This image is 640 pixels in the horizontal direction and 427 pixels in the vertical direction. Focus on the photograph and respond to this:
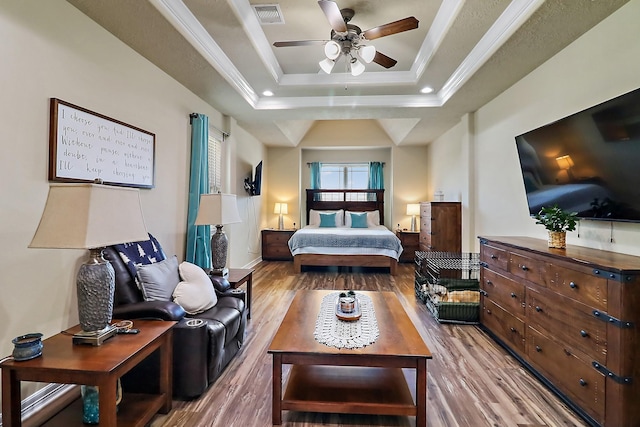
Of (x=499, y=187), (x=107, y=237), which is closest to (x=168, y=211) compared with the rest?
(x=107, y=237)

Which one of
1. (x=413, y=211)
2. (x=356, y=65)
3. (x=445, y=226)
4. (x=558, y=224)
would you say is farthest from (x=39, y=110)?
(x=413, y=211)

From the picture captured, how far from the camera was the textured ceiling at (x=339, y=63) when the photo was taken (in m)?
2.30

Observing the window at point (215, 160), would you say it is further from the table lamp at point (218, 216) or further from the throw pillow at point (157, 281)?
the throw pillow at point (157, 281)

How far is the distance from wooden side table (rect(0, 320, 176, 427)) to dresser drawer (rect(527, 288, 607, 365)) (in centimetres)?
248

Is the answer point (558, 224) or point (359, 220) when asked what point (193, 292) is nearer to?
point (558, 224)

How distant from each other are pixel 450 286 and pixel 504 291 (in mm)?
1220

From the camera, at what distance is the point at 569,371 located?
1934 mm

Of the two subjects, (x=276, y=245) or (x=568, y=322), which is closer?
(x=568, y=322)

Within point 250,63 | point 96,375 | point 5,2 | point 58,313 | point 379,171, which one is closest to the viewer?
point 96,375

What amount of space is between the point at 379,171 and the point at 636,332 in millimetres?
6450

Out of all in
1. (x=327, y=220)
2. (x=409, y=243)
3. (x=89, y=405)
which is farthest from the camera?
(x=327, y=220)

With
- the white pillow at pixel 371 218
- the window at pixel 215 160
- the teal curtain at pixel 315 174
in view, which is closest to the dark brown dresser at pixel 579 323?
the window at pixel 215 160

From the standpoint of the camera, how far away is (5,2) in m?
1.70

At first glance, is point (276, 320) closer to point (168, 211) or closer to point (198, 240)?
point (198, 240)
